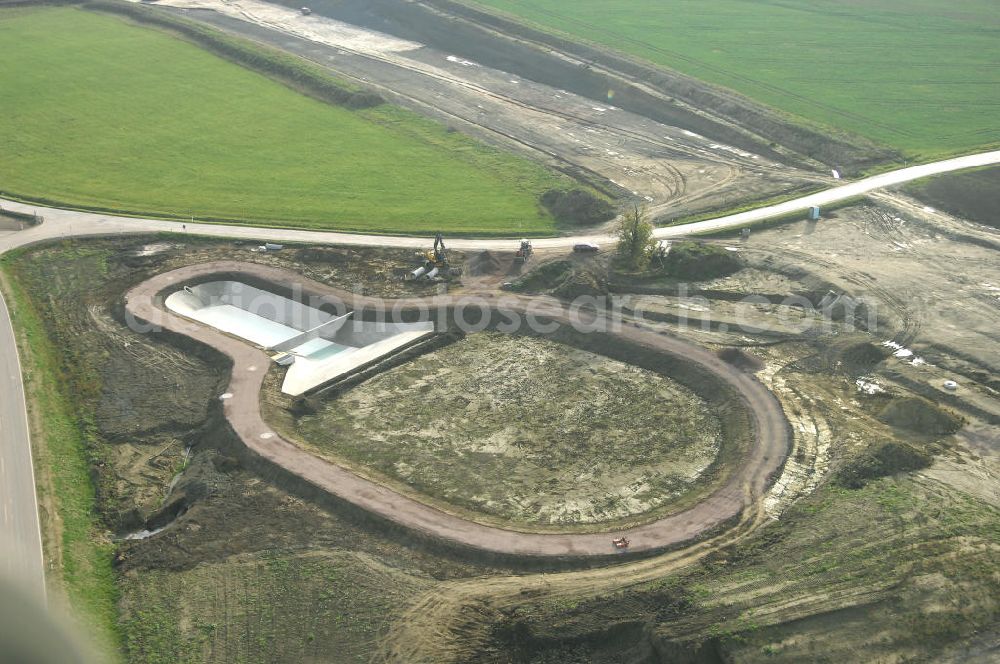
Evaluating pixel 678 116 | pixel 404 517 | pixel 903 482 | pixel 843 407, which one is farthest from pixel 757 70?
pixel 404 517

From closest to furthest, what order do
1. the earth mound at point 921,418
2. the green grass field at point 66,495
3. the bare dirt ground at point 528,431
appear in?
the green grass field at point 66,495 → the bare dirt ground at point 528,431 → the earth mound at point 921,418

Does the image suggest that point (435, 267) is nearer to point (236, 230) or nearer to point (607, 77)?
point (236, 230)

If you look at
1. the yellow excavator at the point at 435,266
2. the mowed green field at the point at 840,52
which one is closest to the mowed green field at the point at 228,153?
the yellow excavator at the point at 435,266

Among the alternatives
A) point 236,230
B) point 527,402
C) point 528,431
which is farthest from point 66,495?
point 236,230

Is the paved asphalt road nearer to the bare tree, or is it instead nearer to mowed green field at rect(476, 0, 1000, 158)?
the bare tree

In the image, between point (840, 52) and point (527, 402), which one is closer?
point (527, 402)

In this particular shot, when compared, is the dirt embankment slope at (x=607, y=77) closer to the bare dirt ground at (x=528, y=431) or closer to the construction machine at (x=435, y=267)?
the construction machine at (x=435, y=267)
